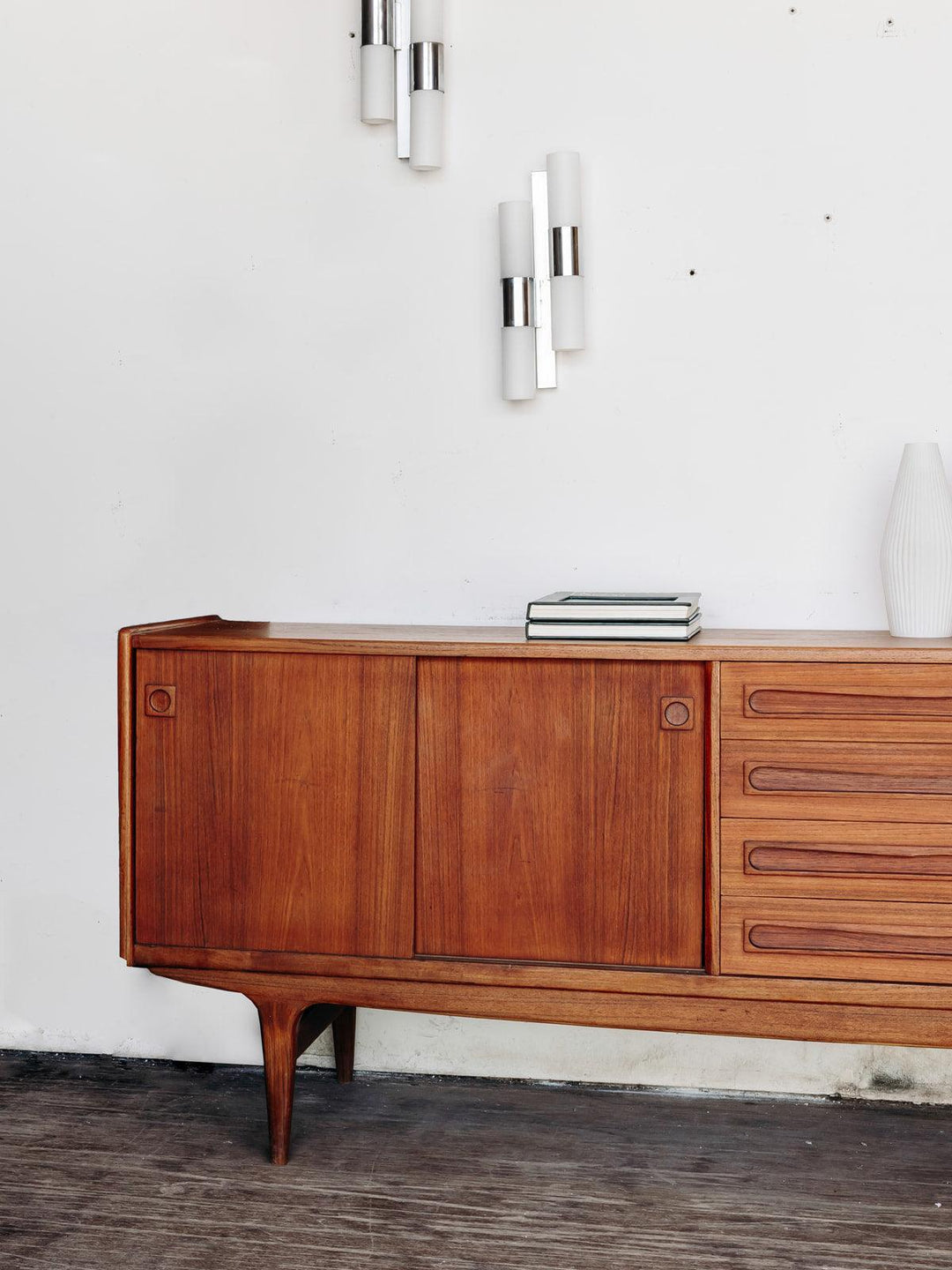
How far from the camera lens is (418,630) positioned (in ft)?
7.12

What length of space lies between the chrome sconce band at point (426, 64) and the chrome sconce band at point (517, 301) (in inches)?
16.2

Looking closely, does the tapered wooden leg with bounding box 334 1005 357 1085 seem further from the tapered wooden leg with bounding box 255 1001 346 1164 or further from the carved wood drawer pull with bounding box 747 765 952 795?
the carved wood drawer pull with bounding box 747 765 952 795

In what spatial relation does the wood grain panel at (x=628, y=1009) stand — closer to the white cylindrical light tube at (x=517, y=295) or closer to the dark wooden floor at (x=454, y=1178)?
the dark wooden floor at (x=454, y=1178)

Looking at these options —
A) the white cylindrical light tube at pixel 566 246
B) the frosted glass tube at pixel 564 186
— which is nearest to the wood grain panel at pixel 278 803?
the white cylindrical light tube at pixel 566 246

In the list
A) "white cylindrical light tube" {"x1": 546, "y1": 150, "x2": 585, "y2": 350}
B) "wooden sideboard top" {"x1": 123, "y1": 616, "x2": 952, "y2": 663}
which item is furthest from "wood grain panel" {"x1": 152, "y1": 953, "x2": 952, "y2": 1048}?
"white cylindrical light tube" {"x1": 546, "y1": 150, "x2": 585, "y2": 350}

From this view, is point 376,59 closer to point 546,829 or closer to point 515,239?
point 515,239

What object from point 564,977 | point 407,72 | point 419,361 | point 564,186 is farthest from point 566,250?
point 564,977

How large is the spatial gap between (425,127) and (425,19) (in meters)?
0.21

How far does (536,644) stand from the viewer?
1.87 m

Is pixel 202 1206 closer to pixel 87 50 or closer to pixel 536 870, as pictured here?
pixel 536 870

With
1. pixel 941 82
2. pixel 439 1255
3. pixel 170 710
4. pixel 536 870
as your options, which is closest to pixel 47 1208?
pixel 439 1255

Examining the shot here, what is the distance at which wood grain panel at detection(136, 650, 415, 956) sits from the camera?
1924mm

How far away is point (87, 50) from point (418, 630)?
56.4 inches

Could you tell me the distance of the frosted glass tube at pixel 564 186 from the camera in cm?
223
